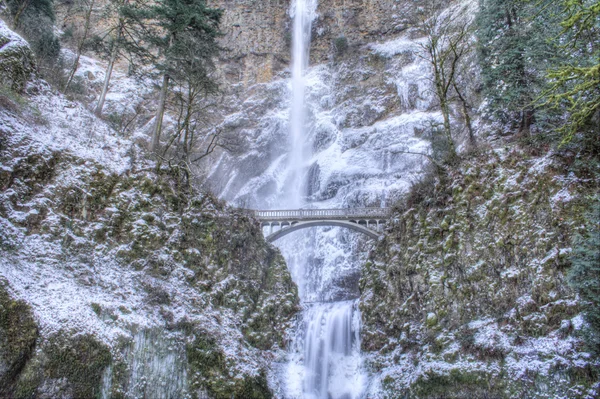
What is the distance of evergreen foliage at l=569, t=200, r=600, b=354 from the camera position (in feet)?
28.6

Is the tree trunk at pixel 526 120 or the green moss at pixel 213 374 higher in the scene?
the tree trunk at pixel 526 120

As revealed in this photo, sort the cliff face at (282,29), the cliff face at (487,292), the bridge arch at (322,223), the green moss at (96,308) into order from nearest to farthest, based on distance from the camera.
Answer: the cliff face at (487,292)
the green moss at (96,308)
the bridge arch at (322,223)
the cliff face at (282,29)

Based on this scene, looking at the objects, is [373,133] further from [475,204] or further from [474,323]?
[474,323]

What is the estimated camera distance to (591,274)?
896 cm

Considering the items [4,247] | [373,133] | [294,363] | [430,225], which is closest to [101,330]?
[4,247]

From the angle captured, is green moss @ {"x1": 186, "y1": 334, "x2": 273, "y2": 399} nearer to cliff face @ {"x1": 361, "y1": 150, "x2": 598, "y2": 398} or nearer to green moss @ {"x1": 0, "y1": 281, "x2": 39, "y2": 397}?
green moss @ {"x1": 0, "y1": 281, "x2": 39, "y2": 397}

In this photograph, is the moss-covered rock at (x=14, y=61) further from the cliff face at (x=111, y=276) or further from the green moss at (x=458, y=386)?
the green moss at (x=458, y=386)

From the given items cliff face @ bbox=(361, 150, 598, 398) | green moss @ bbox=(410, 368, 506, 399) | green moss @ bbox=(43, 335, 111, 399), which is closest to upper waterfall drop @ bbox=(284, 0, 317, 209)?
cliff face @ bbox=(361, 150, 598, 398)

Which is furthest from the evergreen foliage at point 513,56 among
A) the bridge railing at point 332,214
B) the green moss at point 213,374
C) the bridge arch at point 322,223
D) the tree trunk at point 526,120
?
the green moss at point 213,374

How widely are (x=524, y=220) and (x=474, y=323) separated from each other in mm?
3586

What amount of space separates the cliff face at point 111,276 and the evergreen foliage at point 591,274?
9.81 m

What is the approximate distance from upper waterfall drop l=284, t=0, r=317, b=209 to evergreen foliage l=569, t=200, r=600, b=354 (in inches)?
1166

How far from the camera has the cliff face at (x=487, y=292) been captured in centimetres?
1000

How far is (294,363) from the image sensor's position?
53.4ft
